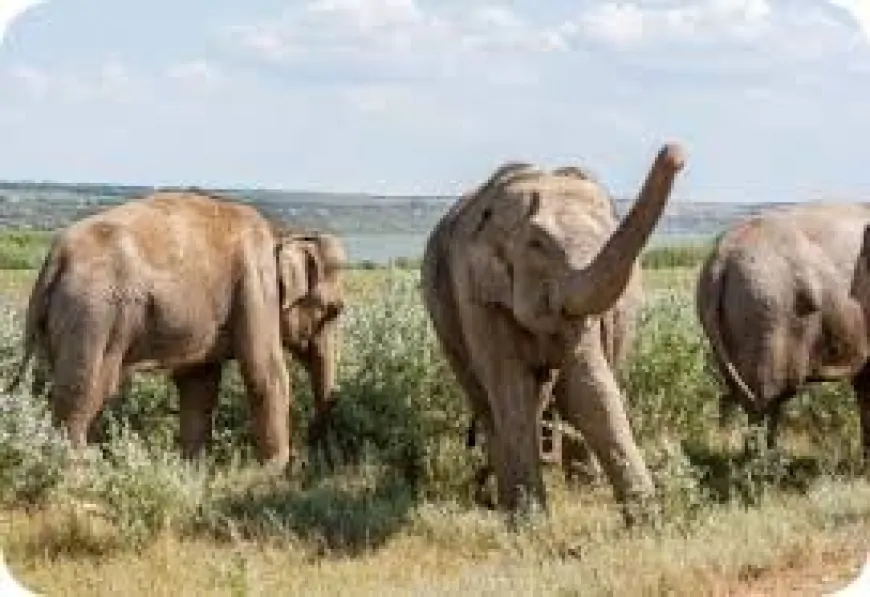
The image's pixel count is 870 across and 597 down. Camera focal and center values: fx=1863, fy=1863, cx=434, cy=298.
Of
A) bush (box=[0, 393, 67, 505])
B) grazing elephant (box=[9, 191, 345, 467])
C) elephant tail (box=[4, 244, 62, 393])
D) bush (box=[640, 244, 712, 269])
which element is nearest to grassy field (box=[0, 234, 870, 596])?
bush (box=[0, 393, 67, 505])

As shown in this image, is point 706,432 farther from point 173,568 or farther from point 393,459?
point 173,568

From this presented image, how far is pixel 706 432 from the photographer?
11219mm

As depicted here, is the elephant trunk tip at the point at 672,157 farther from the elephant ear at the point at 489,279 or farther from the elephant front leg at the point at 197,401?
the elephant front leg at the point at 197,401

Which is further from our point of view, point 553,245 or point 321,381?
point 321,381

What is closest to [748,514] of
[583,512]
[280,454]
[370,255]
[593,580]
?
[583,512]

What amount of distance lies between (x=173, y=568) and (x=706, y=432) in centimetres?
447

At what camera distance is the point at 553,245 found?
7980 mm

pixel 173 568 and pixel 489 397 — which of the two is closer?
pixel 173 568

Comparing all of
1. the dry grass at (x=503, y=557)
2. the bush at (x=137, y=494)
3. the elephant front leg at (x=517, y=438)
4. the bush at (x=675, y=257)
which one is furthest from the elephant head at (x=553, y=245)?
the bush at (x=675, y=257)

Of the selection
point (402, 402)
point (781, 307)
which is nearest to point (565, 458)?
point (402, 402)

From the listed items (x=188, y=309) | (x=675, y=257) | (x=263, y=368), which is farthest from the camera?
(x=675, y=257)

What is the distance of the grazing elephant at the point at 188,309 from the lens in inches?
370

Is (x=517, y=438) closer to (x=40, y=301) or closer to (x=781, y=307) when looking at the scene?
(x=781, y=307)

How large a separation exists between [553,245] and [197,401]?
3.34m
